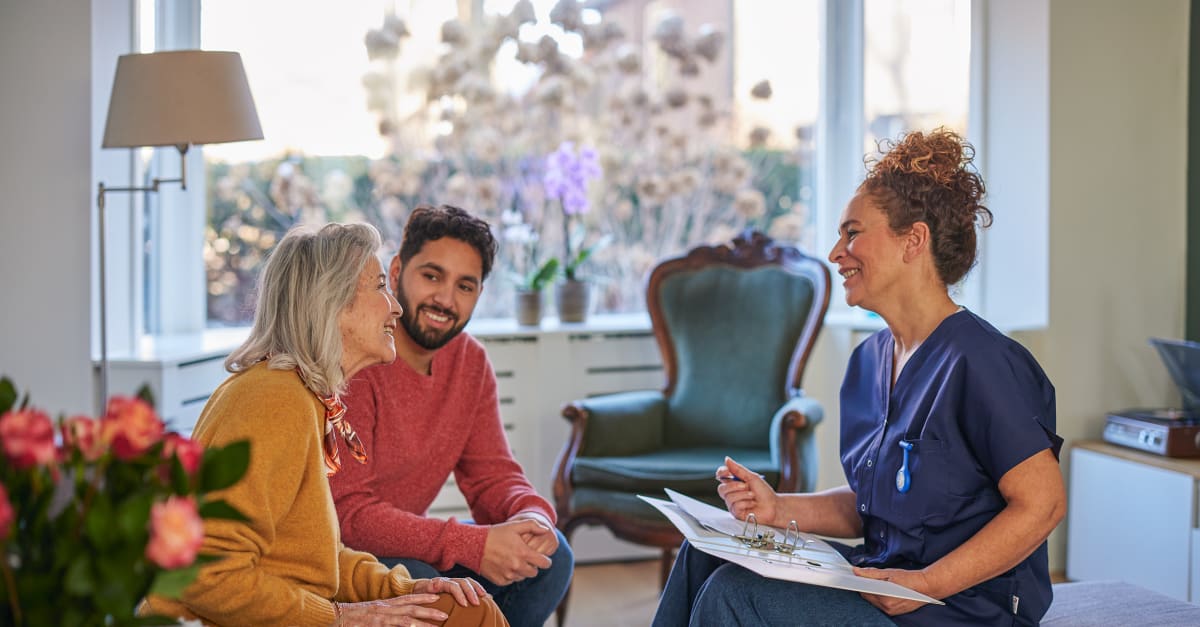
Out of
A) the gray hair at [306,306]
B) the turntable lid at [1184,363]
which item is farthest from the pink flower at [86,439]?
the turntable lid at [1184,363]

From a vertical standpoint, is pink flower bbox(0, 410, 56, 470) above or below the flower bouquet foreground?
above

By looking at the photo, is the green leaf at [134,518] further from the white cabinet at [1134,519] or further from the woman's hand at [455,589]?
the white cabinet at [1134,519]

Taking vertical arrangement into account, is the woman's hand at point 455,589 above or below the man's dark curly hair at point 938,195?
below

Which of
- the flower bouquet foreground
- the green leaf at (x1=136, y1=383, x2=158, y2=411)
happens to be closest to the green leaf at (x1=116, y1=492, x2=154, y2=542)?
the flower bouquet foreground

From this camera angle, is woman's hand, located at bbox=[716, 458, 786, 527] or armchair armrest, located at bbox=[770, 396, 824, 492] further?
armchair armrest, located at bbox=[770, 396, 824, 492]

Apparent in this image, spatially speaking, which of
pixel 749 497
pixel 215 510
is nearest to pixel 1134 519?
pixel 749 497

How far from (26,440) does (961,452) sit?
4.38 ft

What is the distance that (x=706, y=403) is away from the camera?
11.5 ft

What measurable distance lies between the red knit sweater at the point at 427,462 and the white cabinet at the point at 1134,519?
1.86 meters

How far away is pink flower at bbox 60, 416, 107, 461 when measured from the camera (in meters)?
0.91

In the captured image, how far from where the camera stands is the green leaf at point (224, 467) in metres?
0.91

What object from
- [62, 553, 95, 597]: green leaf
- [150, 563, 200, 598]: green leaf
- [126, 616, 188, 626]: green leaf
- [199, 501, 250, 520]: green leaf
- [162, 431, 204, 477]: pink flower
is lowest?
[126, 616, 188, 626]: green leaf

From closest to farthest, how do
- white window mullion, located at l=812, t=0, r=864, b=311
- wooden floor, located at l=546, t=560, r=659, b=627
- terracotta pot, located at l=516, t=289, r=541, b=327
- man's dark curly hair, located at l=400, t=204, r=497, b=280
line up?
man's dark curly hair, located at l=400, t=204, r=497, b=280 < wooden floor, located at l=546, t=560, r=659, b=627 < terracotta pot, located at l=516, t=289, r=541, b=327 < white window mullion, located at l=812, t=0, r=864, b=311

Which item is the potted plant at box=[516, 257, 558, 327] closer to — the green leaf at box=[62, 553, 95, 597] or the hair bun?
the hair bun
